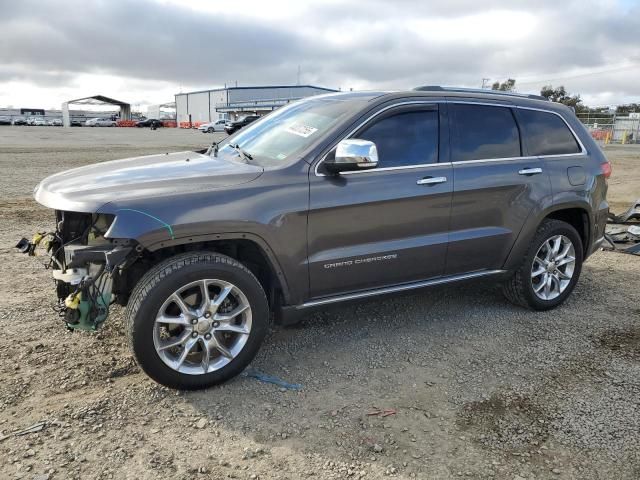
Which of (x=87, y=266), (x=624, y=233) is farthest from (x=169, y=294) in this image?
(x=624, y=233)

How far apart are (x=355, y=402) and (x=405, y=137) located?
1967 mm

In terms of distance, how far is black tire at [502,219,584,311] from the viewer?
182 inches

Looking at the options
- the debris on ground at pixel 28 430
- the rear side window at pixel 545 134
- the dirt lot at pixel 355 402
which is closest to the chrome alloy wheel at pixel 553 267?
the dirt lot at pixel 355 402

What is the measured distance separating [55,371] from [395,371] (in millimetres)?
2321

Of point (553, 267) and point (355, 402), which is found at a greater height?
point (553, 267)

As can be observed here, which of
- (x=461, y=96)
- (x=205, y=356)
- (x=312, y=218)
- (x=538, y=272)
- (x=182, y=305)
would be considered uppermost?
(x=461, y=96)

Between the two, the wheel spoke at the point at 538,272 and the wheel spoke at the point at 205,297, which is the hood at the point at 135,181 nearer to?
the wheel spoke at the point at 205,297

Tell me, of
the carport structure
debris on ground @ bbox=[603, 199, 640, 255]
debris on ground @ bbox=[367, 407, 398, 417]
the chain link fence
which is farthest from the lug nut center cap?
the carport structure

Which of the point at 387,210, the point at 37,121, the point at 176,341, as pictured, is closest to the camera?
the point at 176,341

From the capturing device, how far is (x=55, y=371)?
138 inches

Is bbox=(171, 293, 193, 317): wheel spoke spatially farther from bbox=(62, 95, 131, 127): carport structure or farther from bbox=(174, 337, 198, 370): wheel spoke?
bbox=(62, 95, 131, 127): carport structure

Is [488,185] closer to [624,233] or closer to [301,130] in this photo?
[301,130]

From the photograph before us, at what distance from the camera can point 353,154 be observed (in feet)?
11.1

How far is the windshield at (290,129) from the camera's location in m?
3.76
